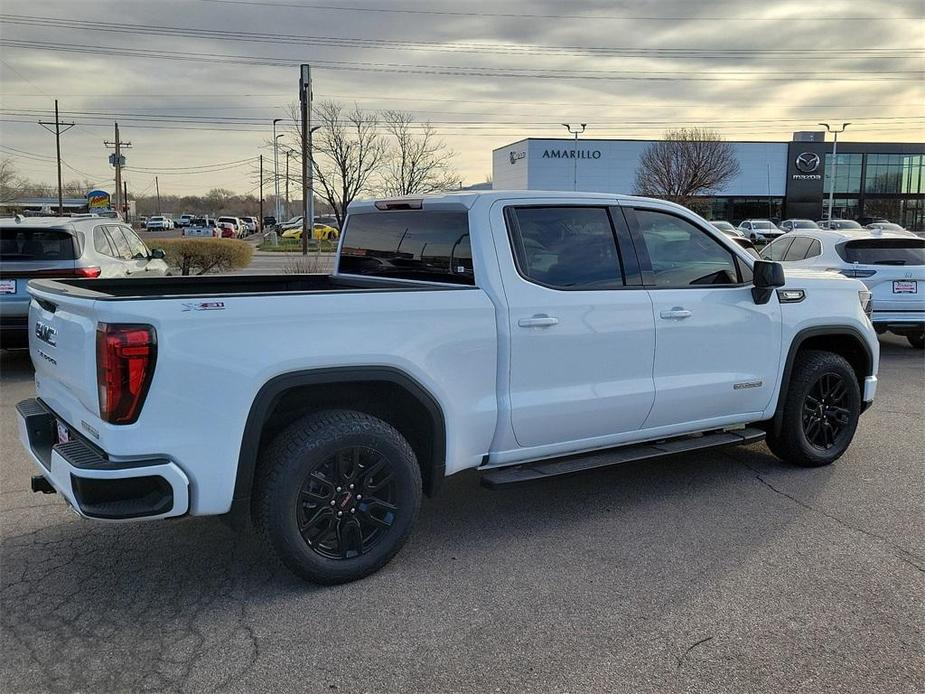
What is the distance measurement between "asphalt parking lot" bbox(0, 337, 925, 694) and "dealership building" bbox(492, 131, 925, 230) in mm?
72426

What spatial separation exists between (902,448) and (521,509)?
334cm

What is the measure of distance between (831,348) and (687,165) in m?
61.0

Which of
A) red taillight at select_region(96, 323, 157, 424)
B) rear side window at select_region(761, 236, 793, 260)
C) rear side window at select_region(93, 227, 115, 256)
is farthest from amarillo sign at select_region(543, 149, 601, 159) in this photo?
red taillight at select_region(96, 323, 157, 424)

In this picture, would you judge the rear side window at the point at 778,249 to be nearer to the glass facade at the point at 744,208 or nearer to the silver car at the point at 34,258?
the silver car at the point at 34,258

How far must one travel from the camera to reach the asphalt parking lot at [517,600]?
2990mm

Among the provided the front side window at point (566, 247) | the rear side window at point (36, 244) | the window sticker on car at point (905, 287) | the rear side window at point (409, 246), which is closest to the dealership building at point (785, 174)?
the window sticker on car at point (905, 287)

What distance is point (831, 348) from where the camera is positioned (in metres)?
5.75

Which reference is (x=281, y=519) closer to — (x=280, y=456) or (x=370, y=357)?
(x=280, y=456)

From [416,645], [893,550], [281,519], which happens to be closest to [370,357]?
[281,519]

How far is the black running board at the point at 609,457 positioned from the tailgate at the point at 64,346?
77.6 inches

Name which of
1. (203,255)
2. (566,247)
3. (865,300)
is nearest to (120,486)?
(566,247)

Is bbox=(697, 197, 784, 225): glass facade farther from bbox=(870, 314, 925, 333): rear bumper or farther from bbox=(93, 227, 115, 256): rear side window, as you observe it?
bbox=(93, 227, 115, 256): rear side window

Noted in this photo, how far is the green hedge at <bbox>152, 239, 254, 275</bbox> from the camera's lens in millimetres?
17156

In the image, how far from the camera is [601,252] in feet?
14.9
